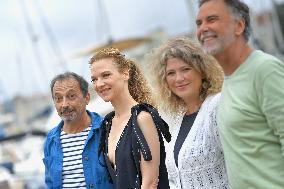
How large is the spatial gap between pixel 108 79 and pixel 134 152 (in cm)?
55

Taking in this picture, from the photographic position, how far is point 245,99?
7.29ft

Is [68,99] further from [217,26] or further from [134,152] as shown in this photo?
[217,26]

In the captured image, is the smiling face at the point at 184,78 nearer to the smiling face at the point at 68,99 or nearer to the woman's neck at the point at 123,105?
the woman's neck at the point at 123,105

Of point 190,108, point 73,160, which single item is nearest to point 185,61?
point 190,108

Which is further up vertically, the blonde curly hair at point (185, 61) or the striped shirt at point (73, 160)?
the blonde curly hair at point (185, 61)

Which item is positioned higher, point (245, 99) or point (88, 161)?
point (245, 99)

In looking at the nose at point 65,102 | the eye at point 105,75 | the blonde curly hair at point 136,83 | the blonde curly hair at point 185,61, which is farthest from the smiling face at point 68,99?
the blonde curly hair at point 185,61

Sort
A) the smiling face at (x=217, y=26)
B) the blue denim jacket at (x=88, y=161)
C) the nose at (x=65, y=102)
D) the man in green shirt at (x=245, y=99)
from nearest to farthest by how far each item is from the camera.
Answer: the man in green shirt at (x=245, y=99), the smiling face at (x=217, y=26), the blue denim jacket at (x=88, y=161), the nose at (x=65, y=102)

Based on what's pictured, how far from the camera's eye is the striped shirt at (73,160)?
3383 millimetres

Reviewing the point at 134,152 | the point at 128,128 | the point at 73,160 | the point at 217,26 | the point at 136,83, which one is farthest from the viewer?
the point at 73,160

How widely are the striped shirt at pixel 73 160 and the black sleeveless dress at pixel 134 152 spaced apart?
576mm

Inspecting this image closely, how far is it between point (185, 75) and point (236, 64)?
0.66 m

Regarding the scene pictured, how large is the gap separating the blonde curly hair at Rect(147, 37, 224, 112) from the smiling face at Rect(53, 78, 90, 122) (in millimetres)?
663

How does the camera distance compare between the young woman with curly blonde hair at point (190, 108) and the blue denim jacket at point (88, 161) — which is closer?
the young woman with curly blonde hair at point (190, 108)
